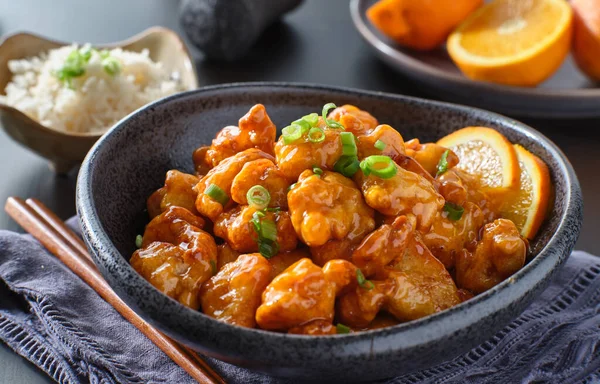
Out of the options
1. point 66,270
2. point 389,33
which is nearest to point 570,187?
point 66,270

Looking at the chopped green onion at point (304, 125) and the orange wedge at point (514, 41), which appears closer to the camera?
the chopped green onion at point (304, 125)

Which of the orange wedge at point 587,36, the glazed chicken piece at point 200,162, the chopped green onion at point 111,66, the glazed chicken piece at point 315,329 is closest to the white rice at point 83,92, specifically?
the chopped green onion at point 111,66

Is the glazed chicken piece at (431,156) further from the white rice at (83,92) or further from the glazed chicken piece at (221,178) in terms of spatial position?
the white rice at (83,92)

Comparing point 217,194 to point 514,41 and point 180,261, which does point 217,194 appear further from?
point 514,41

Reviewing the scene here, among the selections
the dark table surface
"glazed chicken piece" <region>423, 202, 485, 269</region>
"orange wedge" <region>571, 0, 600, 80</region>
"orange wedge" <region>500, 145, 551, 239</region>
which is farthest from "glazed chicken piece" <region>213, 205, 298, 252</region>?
"orange wedge" <region>571, 0, 600, 80</region>

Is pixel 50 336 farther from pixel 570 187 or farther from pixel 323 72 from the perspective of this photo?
pixel 323 72

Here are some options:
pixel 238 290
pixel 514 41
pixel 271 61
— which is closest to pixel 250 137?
pixel 238 290
